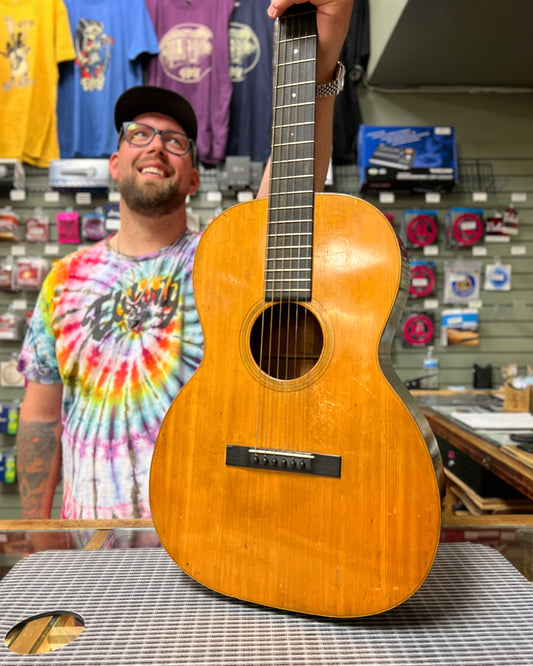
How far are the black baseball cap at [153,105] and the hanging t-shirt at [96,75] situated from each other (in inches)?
78.1

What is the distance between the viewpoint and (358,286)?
63 cm

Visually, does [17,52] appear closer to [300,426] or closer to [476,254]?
[476,254]

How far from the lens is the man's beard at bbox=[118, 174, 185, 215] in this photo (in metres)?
1.25

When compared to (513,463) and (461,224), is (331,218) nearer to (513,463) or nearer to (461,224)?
(513,463)

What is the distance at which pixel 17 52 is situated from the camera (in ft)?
10.2

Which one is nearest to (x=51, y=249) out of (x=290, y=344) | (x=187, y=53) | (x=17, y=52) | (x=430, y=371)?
(x=17, y=52)

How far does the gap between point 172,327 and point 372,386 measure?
2.38 feet

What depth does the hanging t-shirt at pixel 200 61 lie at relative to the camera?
3129 millimetres

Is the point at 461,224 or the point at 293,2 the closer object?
the point at 293,2

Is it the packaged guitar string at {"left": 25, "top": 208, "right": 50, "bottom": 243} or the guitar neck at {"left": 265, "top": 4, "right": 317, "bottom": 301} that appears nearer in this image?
the guitar neck at {"left": 265, "top": 4, "right": 317, "bottom": 301}

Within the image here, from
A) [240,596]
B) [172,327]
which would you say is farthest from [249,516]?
[172,327]

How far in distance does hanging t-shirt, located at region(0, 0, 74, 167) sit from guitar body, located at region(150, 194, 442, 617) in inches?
117

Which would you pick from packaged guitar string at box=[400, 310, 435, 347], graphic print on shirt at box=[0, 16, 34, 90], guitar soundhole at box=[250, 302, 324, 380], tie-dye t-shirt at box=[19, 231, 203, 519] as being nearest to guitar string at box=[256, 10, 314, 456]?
guitar soundhole at box=[250, 302, 324, 380]

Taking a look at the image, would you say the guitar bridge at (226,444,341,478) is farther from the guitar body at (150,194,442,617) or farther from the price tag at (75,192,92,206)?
the price tag at (75,192,92,206)
